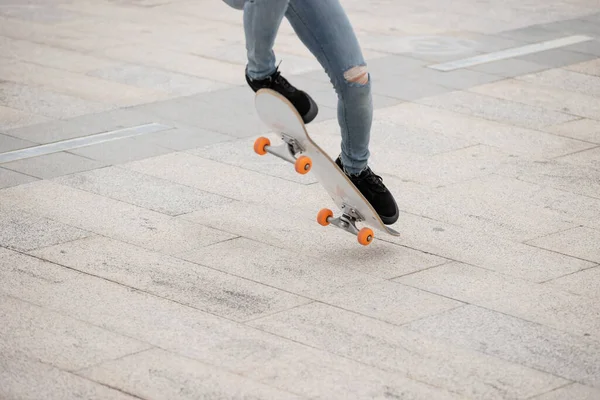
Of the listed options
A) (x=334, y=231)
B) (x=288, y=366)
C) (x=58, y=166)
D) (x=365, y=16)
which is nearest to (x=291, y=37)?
(x=365, y=16)

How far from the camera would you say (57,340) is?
4145 mm

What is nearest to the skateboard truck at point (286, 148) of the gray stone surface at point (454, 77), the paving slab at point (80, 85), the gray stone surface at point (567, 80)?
the paving slab at point (80, 85)

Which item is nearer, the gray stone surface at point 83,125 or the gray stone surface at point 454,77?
the gray stone surface at point 83,125

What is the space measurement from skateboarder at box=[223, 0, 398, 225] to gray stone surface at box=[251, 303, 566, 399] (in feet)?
3.10

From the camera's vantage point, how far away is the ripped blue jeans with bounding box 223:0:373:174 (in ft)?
16.1

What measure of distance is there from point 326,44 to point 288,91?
389 mm

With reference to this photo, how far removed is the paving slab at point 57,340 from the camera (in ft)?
13.1

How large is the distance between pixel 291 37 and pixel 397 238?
4.64m

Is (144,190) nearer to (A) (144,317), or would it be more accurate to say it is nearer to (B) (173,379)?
(A) (144,317)

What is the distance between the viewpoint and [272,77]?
5.21 m

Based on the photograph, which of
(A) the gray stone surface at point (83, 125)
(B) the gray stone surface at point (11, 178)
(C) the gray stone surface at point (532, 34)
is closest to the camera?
(B) the gray stone surface at point (11, 178)

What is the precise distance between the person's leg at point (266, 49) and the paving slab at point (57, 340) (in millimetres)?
1548

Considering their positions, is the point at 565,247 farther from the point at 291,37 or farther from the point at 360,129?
the point at 291,37

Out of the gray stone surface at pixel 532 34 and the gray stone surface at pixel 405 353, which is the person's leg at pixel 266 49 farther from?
the gray stone surface at pixel 532 34
